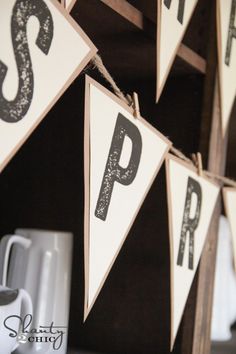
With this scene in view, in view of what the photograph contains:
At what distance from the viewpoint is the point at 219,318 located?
139 cm

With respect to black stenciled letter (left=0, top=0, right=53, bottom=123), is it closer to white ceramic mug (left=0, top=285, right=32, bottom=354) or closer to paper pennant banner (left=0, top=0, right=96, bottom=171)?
paper pennant banner (left=0, top=0, right=96, bottom=171)

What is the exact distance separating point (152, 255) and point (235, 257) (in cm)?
15

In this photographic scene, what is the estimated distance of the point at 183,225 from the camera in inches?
36.0

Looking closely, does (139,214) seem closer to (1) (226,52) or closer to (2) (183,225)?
(2) (183,225)

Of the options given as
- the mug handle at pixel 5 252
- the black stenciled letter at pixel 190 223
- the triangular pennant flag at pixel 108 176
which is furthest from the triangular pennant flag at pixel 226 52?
the mug handle at pixel 5 252

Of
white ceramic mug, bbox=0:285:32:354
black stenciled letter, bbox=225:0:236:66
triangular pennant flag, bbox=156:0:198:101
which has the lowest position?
white ceramic mug, bbox=0:285:32:354

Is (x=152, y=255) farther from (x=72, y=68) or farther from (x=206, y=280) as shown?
(x=72, y=68)

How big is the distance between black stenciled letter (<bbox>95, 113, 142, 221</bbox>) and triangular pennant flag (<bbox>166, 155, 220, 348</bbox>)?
0.36ft

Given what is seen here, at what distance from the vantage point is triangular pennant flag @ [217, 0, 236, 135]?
3.14 feet

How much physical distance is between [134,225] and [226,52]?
325 mm

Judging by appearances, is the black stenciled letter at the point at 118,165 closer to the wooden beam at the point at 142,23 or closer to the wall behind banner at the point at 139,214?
the wooden beam at the point at 142,23

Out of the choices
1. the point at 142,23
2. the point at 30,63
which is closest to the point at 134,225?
the point at 142,23

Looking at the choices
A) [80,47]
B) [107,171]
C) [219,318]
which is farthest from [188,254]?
[219,318]

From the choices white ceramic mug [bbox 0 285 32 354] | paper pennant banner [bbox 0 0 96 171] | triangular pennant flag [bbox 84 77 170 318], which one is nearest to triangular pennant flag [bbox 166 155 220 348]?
triangular pennant flag [bbox 84 77 170 318]
